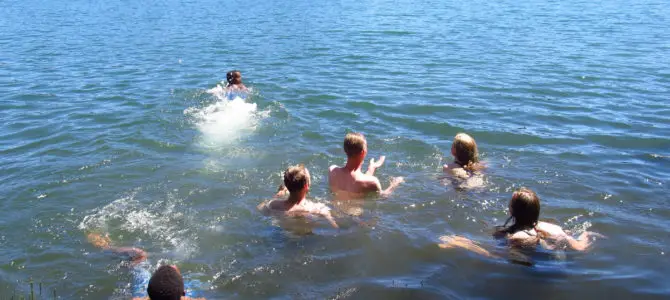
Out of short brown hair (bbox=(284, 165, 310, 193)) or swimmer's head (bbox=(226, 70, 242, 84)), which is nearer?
short brown hair (bbox=(284, 165, 310, 193))

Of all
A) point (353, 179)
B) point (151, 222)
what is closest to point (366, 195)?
point (353, 179)

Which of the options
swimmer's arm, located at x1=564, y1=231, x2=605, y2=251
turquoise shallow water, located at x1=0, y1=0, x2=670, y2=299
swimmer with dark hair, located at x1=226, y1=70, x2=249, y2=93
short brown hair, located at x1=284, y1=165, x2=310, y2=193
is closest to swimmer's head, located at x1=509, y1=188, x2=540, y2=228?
turquoise shallow water, located at x1=0, y1=0, x2=670, y2=299

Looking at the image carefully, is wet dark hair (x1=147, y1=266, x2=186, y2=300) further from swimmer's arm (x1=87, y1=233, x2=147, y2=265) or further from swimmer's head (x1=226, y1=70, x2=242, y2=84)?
swimmer's head (x1=226, y1=70, x2=242, y2=84)

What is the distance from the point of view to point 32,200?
7922 mm

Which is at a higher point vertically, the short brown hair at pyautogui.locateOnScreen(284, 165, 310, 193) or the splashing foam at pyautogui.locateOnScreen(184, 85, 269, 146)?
the short brown hair at pyautogui.locateOnScreen(284, 165, 310, 193)

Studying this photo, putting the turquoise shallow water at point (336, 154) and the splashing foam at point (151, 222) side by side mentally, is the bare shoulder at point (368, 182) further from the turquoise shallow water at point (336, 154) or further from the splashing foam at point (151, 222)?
the splashing foam at point (151, 222)

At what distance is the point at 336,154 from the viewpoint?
978cm

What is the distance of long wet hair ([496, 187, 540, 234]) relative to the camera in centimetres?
602

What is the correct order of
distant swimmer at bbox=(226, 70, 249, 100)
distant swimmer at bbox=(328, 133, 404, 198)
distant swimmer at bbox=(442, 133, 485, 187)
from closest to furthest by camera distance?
1. distant swimmer at bbox=(328, 133, 404, 198)
2. distant swimmer at bbox=(442, 133, 485, 187)
3. distant swimmer at bbox=(226, 70, 249, 100)

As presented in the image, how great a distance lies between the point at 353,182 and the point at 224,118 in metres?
5.21

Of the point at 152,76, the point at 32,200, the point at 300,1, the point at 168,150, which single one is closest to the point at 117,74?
the point at 152,76

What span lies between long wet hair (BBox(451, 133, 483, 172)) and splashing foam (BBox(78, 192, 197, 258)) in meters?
4.32

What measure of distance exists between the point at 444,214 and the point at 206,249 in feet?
11.1

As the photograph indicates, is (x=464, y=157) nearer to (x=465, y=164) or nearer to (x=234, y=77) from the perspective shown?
(x=465, y=164)
